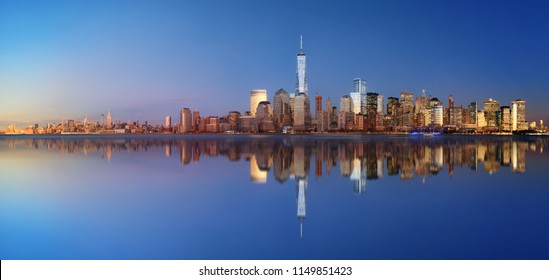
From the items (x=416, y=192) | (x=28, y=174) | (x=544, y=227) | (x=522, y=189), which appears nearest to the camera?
(x=544, y=227)

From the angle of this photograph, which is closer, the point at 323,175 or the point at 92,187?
the point at 92,187

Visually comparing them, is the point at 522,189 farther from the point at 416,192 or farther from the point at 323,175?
the point at 323,175

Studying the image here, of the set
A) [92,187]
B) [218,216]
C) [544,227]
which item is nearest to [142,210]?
Result: [218,216]

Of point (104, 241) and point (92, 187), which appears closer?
point (104, 241)

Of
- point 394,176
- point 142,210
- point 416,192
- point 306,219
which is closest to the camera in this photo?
point 306,219

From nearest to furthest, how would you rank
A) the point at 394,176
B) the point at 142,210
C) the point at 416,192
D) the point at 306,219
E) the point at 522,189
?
1. the point at 306,219
2. the point at 142,210
3. the point at 416,192
4. the point at 522,189
5. the point at 394,176

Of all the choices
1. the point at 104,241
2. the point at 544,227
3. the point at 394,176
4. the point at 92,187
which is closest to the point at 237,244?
the point at 104,241

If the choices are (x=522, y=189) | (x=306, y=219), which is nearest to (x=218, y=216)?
(x=306, y=219)
